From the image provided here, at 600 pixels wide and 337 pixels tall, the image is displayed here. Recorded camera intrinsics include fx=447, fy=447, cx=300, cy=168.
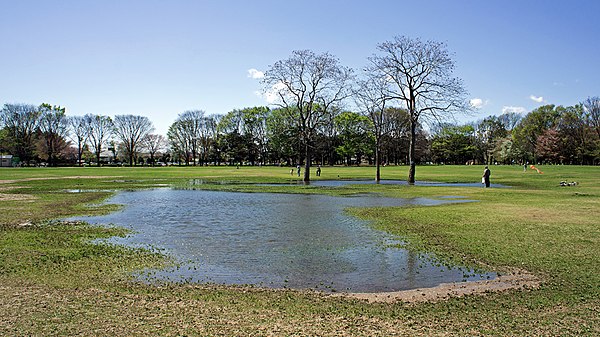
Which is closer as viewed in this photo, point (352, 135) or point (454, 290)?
point (454, 290)

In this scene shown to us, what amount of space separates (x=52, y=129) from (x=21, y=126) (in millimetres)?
7315

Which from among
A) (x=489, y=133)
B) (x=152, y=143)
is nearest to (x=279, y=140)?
(x=152, y=143)

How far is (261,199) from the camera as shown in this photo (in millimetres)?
28172

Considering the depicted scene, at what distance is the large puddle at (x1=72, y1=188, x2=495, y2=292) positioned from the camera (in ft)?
32.5

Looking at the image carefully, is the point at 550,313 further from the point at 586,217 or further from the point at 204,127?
the point at 204,127

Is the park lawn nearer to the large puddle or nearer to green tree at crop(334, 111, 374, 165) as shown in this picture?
the large puddle

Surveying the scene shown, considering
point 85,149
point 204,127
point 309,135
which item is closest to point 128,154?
point 85,149

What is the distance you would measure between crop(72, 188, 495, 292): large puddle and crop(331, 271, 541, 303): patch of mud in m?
0.34

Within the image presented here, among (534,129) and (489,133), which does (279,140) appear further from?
(489,133)

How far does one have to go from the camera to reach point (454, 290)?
8953mm

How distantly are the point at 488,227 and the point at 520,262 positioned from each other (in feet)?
17.2

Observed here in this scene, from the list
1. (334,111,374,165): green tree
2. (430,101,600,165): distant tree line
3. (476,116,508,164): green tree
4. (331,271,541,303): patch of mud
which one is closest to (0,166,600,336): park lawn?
(331,271,541,303): patch of mud

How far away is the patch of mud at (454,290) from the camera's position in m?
8.41

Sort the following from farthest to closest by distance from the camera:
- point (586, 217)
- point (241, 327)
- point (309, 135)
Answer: point (309, 135) → point (586, 217) → point (241, 327)
